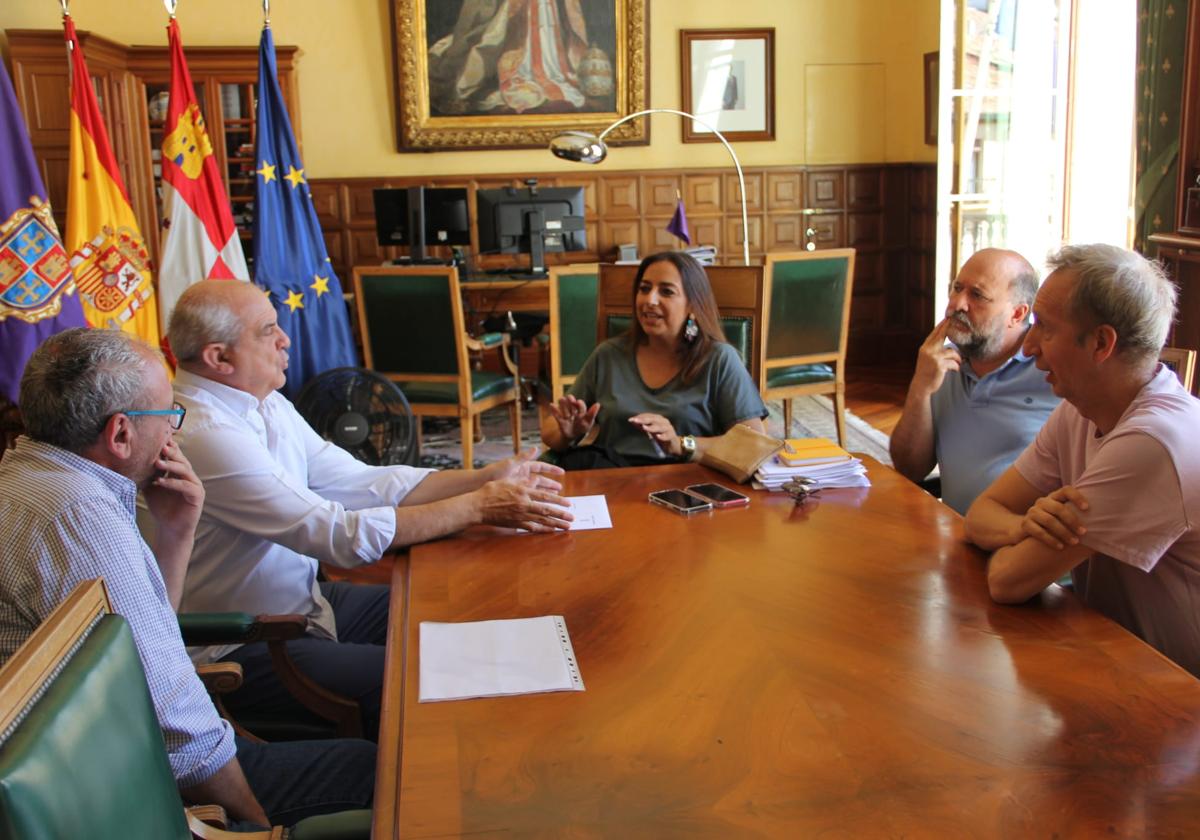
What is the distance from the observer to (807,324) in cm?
497

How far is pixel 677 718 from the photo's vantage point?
1.37 meters

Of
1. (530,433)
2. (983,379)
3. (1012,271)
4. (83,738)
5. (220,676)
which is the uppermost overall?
(1012,271)

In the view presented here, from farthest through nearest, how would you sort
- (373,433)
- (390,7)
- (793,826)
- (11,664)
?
(390,7) < (373,433) < (793,826) < (11,664)

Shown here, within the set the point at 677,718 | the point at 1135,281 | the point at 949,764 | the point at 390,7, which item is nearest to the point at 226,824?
the point at 677,718

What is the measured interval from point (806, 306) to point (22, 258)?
325 cm

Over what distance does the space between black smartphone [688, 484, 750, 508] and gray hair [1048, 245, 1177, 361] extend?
79 cm

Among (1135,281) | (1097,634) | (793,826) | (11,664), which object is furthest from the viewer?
(1135,281)

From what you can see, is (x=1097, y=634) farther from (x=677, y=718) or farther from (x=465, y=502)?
(x=465, y=502)

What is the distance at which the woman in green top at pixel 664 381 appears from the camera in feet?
9.89

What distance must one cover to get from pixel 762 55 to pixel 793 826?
6.83 meters

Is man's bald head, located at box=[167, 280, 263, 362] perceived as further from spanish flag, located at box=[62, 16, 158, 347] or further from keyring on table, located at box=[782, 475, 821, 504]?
spanish flag, located at box=[62, 16, 158, 347]

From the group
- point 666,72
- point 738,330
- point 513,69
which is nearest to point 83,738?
point 738,330

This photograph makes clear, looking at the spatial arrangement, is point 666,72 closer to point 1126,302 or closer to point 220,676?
point 1126,302

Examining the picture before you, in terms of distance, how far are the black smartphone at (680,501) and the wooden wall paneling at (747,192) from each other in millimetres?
5357
